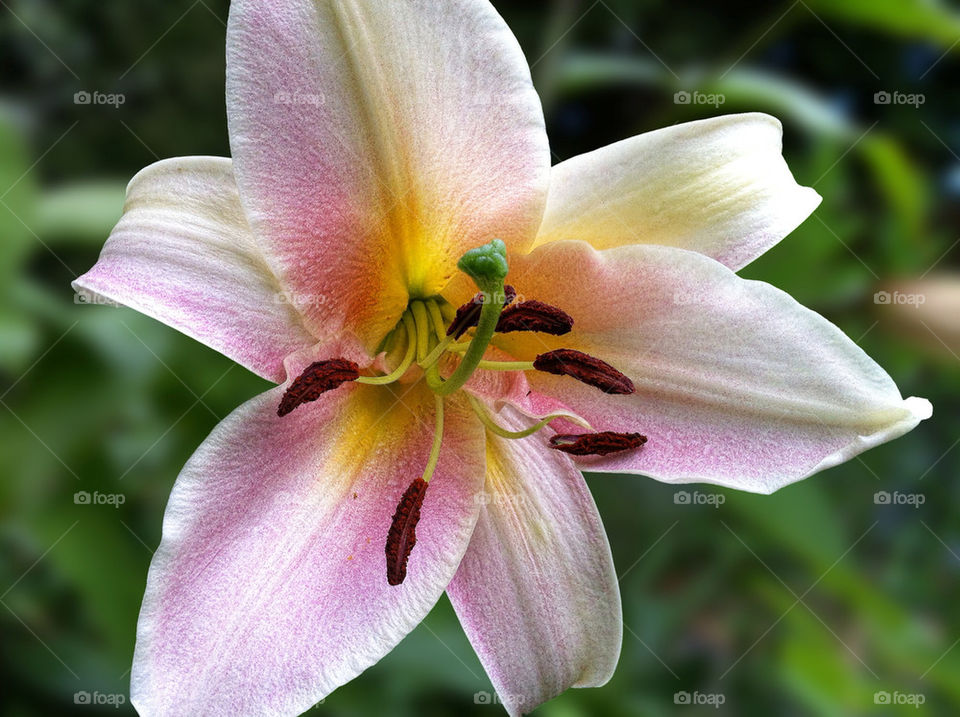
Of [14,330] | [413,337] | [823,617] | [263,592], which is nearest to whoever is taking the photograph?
[263,592]

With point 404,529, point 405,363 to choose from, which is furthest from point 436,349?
point 404,529

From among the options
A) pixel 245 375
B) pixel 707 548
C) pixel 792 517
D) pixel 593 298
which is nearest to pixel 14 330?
pixel 245 375

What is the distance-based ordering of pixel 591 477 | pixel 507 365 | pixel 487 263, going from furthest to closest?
pixel 591 477 → pixel 507 365 → pixel 487 263

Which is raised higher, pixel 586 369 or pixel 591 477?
pixel 586 369

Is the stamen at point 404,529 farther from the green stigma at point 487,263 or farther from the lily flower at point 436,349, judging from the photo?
the green stigma at point 487,263

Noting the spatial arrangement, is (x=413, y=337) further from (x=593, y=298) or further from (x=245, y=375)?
(x=245, y=375)

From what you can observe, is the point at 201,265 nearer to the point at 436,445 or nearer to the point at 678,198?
the point at 436,445

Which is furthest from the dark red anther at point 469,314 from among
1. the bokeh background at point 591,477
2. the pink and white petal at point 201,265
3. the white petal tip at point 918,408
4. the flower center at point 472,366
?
the bokeh background at point 591,477
